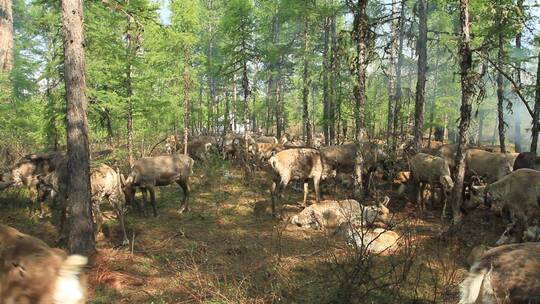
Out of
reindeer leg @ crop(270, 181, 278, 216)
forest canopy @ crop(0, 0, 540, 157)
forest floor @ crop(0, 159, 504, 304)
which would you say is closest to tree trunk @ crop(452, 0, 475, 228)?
forest canopy @ crop(0, 0, 540, 157)

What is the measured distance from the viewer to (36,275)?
15.2 feet

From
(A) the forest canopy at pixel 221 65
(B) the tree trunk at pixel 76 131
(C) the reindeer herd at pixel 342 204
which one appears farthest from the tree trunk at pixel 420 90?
(B) the tree trunk at pixel 76 131

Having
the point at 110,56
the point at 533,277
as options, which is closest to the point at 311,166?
the point at 110,56

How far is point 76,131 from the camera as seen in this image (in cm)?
870

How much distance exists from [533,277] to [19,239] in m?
6.03

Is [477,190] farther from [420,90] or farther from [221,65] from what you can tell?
[221,65]

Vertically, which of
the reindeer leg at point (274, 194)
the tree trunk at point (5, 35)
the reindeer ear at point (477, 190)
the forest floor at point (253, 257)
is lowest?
the forest floor at point (253, 257)

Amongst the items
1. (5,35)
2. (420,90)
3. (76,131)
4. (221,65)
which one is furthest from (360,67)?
(5,35)

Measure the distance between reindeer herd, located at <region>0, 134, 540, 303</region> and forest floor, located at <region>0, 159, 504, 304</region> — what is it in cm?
50

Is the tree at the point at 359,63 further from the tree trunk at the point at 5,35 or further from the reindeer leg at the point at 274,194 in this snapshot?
the tree trunk at the point at 5,35

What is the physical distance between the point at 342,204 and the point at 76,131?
6.91 m

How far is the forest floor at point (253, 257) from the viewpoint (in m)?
6.87

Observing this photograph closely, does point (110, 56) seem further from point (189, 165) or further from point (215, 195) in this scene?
point (215, 195)

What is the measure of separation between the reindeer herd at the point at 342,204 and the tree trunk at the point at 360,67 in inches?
20.7
